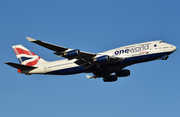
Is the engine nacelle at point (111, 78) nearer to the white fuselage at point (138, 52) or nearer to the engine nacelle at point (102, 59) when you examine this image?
the white fuselage at point (138, 52)

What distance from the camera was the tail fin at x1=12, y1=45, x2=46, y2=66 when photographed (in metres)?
55.7

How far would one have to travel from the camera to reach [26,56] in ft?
186

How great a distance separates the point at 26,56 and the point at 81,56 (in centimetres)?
1508

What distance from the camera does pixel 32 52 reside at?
5722 cm

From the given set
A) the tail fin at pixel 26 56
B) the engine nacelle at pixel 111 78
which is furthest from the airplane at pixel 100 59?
the engine nacelle at pixel 111 78

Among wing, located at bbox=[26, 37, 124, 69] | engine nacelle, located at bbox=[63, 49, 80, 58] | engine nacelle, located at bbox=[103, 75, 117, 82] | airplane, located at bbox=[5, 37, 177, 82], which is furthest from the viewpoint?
engine nacelle, located at bbox=[103, 75, 117, 82]

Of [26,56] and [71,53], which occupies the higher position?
[26,56]

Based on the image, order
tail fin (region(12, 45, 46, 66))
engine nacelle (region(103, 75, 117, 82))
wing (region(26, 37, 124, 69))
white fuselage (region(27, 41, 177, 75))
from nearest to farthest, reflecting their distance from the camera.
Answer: wing (region(26, 37, 124, 69)), white fuselage (region(27, 41, 177, 75)), tail fin (region(12, 45, 46, 66)), engine nacelle (region(103, 75, 117, 82))

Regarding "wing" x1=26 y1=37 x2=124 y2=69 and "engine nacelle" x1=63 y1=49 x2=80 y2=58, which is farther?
"engine nacelle" x1=63 y1=49 x2=80 y2=58

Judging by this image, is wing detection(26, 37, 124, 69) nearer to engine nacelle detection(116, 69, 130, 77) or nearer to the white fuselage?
the white fuselage

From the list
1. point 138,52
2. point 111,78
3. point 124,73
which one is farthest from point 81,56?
point 124,73

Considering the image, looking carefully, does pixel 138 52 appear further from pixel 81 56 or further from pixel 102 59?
pixel 81 56

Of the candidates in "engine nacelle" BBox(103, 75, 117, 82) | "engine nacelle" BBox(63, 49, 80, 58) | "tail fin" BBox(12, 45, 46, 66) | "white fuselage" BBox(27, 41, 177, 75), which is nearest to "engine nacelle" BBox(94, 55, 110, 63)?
"white fuselage" BBox(27, 41, 177, 75)

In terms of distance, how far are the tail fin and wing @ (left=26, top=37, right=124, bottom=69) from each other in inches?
425
